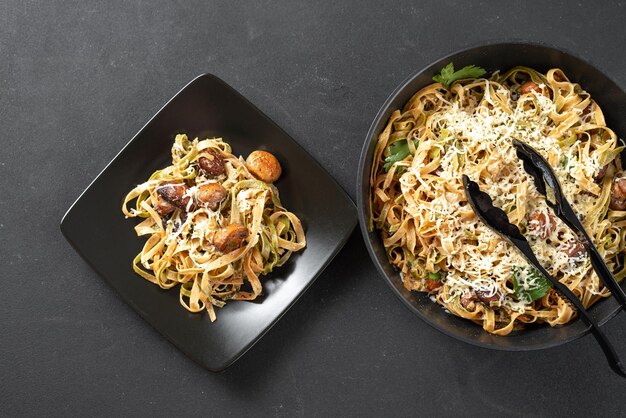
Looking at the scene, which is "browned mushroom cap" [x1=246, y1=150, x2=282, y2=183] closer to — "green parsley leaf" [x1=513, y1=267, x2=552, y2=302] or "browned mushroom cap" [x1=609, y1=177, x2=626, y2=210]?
"green parsley leaf" [x1=513, y1=267, x2=552, y2=302]

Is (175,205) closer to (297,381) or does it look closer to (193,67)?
(193,67)

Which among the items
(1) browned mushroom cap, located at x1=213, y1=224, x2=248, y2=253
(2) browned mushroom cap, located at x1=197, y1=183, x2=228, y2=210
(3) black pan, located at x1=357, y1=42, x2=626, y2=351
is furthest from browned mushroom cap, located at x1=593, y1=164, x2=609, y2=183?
(2) browned mushroom cap, located at x1=197, y1=183, x2=228, y2=210

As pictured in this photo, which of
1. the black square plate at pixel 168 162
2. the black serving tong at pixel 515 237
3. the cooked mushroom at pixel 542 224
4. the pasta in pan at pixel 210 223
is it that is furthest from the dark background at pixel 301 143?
Answer: the cooked mushroom at pixel 542 224

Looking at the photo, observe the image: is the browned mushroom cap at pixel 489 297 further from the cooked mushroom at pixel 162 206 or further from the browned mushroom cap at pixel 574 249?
the cooked mushroom at pixel 162 206

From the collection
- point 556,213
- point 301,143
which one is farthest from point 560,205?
point 301,143

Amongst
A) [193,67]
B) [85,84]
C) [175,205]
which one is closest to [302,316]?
[175,205]

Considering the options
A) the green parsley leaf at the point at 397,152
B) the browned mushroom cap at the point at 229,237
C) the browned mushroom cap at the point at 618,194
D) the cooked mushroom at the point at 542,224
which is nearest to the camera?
the cooked mushroom at the point at 542,224

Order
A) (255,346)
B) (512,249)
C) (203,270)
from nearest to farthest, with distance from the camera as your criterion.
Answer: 1. (512,249)
2. (203,270)
3. (255,346)
